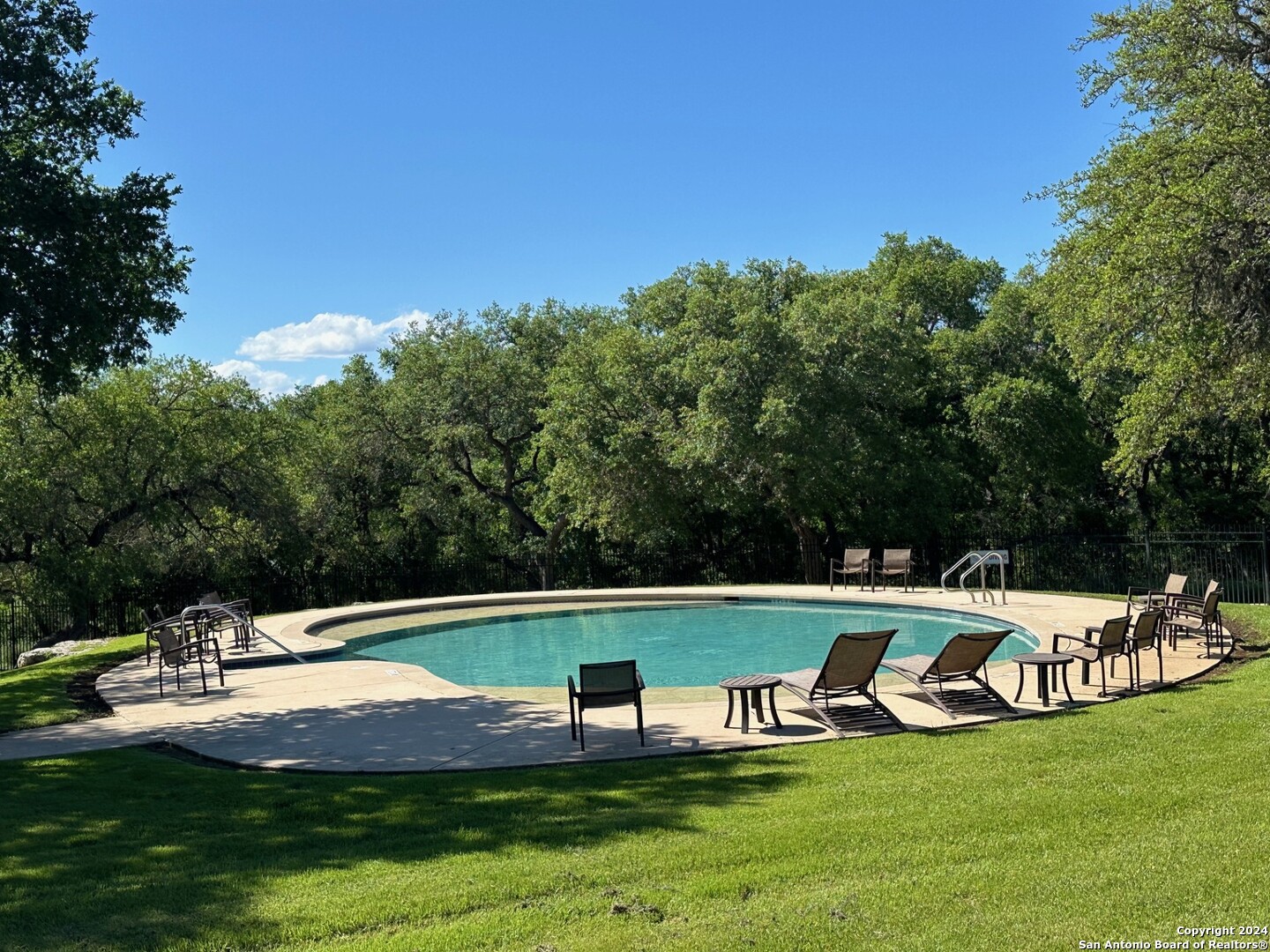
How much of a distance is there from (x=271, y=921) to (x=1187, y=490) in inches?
1324

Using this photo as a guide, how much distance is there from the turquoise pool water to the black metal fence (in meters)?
5.09

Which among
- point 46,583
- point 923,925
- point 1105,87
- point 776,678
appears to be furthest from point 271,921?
point 46,583

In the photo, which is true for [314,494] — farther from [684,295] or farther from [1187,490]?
[1187,490]

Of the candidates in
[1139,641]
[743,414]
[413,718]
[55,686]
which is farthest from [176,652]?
[743,414]

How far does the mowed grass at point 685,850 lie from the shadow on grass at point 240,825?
0.02 meters

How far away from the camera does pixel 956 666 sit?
9758mm

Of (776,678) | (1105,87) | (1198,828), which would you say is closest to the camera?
(1198,828)

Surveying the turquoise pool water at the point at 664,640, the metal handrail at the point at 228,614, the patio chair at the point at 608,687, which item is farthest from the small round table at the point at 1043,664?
the metal handrail at the point at 228,614

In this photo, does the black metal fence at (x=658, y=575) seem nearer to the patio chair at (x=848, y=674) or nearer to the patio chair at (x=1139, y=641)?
the patio chair at (x=1139, y=641)

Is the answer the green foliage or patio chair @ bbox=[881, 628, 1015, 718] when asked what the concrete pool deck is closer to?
patio chair @ bbox=[881, 628, 1015, 718]

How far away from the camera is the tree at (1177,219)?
12867 mm

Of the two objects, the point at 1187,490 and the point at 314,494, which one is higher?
the point at 314,494

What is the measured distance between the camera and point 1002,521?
31.9 meters

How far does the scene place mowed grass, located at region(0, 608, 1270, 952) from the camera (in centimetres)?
436
